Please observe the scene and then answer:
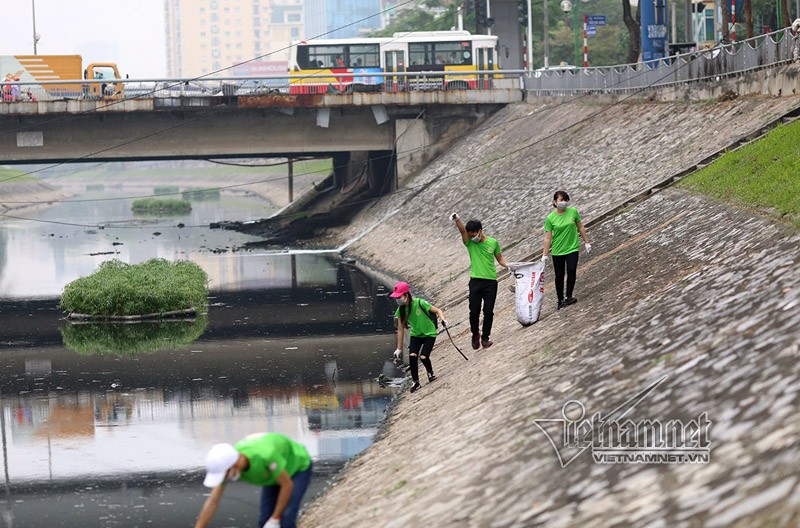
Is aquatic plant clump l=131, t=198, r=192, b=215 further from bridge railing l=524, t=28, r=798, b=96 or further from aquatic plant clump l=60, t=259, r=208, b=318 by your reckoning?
aquatic plant clump l=60, t=259, r=208, b=318

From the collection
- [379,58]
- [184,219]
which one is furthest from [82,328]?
[184,219]

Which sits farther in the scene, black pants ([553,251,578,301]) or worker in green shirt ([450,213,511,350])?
black pants ([553,251,578,301])

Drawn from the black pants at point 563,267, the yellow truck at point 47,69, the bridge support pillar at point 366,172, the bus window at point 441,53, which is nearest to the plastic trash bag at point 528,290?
the black pants at point 563,267

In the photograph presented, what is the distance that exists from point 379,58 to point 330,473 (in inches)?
1872

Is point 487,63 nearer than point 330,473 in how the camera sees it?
No

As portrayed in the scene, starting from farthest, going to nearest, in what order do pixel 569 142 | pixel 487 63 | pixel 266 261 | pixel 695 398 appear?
pixel 487 63
pixel 266 261
pixel 569 142
pixel 695 398

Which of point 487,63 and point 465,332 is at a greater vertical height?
point 487,63

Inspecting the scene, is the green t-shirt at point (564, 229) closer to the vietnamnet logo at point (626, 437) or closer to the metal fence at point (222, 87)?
the vietnamnet logo at point (626, 437)

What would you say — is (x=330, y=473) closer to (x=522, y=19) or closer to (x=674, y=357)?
(x=674, y=357)

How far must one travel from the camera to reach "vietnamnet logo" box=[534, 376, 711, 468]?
10055mm

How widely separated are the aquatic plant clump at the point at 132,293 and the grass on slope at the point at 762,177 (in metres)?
13.4

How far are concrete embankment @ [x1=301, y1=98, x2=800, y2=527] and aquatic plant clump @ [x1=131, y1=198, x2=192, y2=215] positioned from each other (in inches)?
2586

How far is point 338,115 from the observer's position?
5428cm

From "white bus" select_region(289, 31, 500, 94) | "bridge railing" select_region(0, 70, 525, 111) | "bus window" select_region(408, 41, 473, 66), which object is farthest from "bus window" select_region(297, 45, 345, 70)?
"bridge railing" select_region(0, 70, 525, 111)
